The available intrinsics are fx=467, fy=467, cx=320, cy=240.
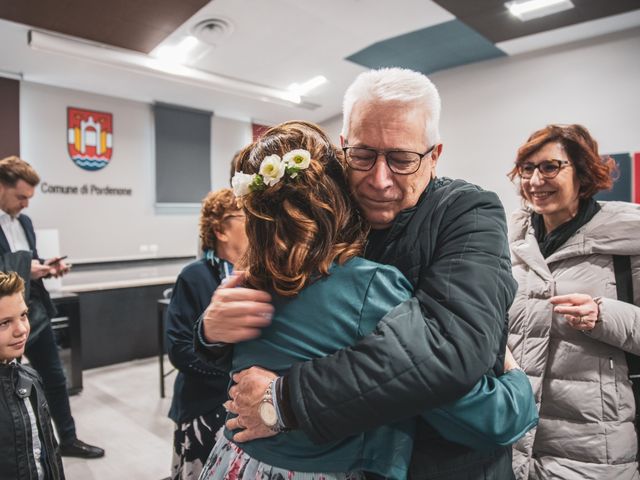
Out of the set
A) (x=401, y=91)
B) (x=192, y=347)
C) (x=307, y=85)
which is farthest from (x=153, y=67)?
(x=401, y=91)

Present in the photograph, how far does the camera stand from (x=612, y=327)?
137 cm

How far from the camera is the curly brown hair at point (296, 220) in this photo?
854 millimetres

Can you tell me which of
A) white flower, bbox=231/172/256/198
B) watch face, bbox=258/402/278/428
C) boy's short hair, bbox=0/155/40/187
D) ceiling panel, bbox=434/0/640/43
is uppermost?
ceiling panel, bbox=434/0/640/43

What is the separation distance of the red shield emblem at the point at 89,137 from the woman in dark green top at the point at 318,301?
596cm

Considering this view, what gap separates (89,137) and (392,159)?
6.11m

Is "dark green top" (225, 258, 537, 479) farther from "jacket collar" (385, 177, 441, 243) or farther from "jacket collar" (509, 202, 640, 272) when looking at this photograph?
"jacket collar" (509, 202, 640, 272)

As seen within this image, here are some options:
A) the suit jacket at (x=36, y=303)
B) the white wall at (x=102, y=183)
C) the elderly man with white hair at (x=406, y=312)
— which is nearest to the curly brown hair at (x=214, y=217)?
the elderly man with white hair at (x=406, y=312)

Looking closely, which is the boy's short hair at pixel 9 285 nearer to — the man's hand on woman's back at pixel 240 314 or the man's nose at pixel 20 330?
the man's nose at pixel 20 330

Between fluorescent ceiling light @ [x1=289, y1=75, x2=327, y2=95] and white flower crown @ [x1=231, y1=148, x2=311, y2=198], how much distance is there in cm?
597

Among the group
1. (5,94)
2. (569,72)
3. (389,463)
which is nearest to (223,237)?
(389,463)

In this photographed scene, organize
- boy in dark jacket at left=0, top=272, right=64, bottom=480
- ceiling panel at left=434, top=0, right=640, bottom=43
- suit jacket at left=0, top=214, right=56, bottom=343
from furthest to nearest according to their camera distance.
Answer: ceiling panel at left=434, top=0, right=640, bottom=43 → suit jacket at left=0, top=214, right=56, bottom=343 → boy in dark jacket at left=0, top=272, right=64, bottom=480

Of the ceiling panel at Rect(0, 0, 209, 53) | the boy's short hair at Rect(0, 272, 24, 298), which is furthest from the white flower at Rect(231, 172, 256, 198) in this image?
the ceiling panel at Rect(0, 0, 209, 53)

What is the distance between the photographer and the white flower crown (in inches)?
32.8

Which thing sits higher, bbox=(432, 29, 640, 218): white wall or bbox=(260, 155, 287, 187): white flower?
bbox=(432, 29, 640, 218): white wall
